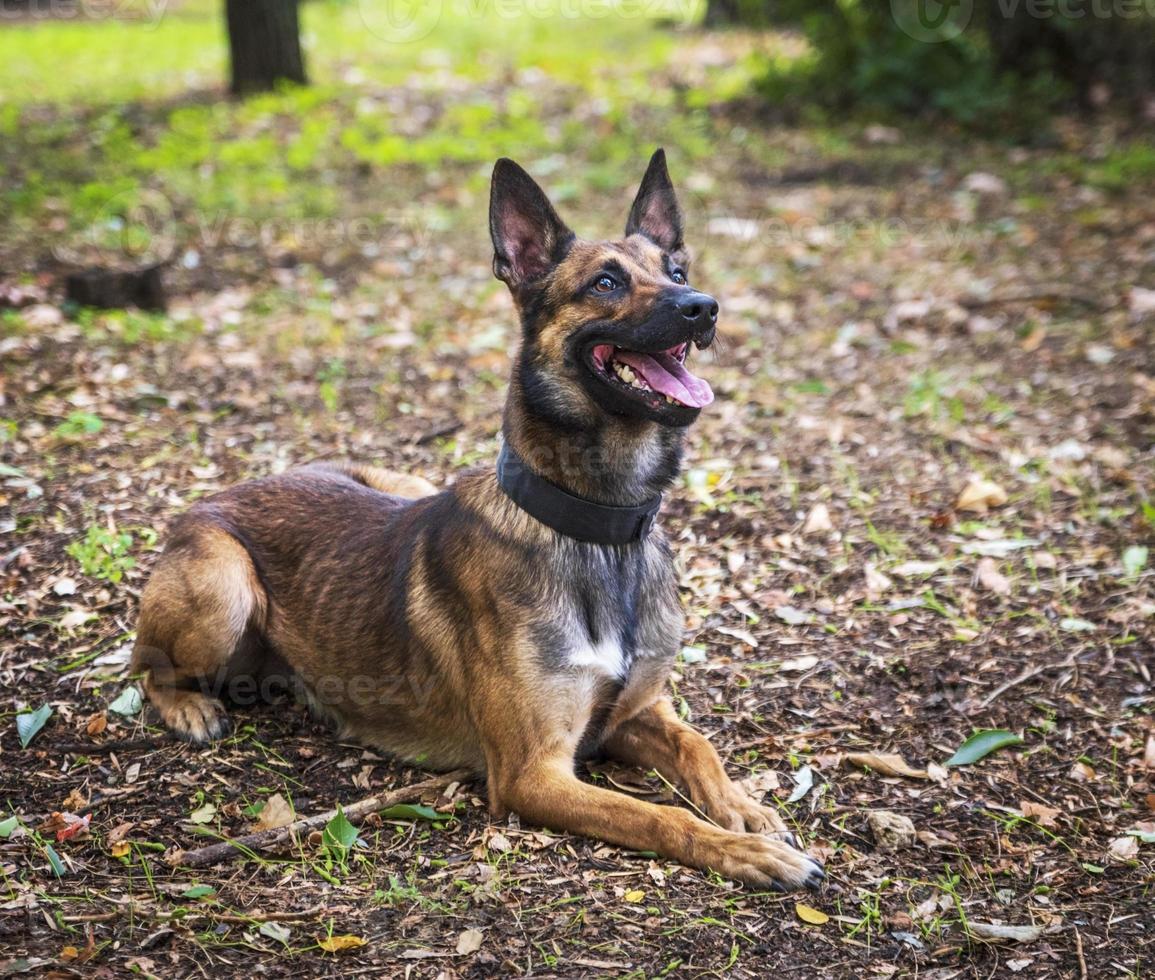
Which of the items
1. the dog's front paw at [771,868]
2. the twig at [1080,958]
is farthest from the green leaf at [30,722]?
the twig at [1080,958]

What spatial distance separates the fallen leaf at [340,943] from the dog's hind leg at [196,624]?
Answer: 51.6 inches

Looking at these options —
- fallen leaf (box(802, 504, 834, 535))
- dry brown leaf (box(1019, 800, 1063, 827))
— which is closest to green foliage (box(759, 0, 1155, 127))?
fallen leaf (box(802, 504, 834, 535))

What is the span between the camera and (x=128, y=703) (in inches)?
181

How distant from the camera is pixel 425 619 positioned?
420cm

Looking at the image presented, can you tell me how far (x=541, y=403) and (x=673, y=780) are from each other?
137 centimetres

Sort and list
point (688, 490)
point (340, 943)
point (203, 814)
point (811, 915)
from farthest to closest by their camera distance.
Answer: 1. point (688, 490)
2. point (203, 814)
3. point (811, 915)
4. point (340, 943)

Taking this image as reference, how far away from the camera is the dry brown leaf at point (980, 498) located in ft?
19.7

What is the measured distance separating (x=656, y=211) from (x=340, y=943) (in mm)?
2727

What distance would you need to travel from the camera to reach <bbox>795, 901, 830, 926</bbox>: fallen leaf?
3.48 meters

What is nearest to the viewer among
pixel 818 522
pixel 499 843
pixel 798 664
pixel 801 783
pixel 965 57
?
pixel 499 843

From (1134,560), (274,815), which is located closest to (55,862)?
(274,815)

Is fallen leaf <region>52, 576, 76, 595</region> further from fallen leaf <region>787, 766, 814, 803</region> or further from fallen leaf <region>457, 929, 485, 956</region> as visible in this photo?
fallen leaf <region>787, 766, 814, 803</region>

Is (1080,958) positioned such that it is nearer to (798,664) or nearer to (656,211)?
(798,664)

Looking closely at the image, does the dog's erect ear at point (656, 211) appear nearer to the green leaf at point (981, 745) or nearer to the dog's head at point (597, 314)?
the dog's head at point (597, 314)
